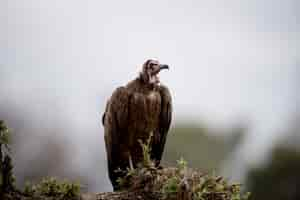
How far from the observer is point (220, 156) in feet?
17.8

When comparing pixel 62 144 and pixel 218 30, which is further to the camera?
pixel 218 30

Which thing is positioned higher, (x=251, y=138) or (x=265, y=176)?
(x=251, y=138)

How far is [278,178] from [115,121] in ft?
6.58

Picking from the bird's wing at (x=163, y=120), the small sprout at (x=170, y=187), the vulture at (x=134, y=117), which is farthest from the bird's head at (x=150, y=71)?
the small sprout at (x=170, y=187)

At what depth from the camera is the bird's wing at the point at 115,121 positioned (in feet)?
14.5

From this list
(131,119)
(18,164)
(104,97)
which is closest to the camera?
(131,119)

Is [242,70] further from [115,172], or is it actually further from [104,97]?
[115,172]

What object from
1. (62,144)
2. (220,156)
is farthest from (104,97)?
(220,156)

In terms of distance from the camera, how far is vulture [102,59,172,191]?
444cm

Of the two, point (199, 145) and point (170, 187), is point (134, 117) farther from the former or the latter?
point (199, 145)

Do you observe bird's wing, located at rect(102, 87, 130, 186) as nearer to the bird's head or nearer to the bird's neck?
the bird's neck

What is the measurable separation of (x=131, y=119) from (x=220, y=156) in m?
1.34

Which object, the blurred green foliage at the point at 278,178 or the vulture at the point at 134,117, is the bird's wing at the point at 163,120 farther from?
the blurred green foliage at the point at 278,178

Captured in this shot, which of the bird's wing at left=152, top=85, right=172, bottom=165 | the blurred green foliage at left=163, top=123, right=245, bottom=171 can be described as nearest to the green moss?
the bird's wing at left=152, top=85, right=172, bottom=165
